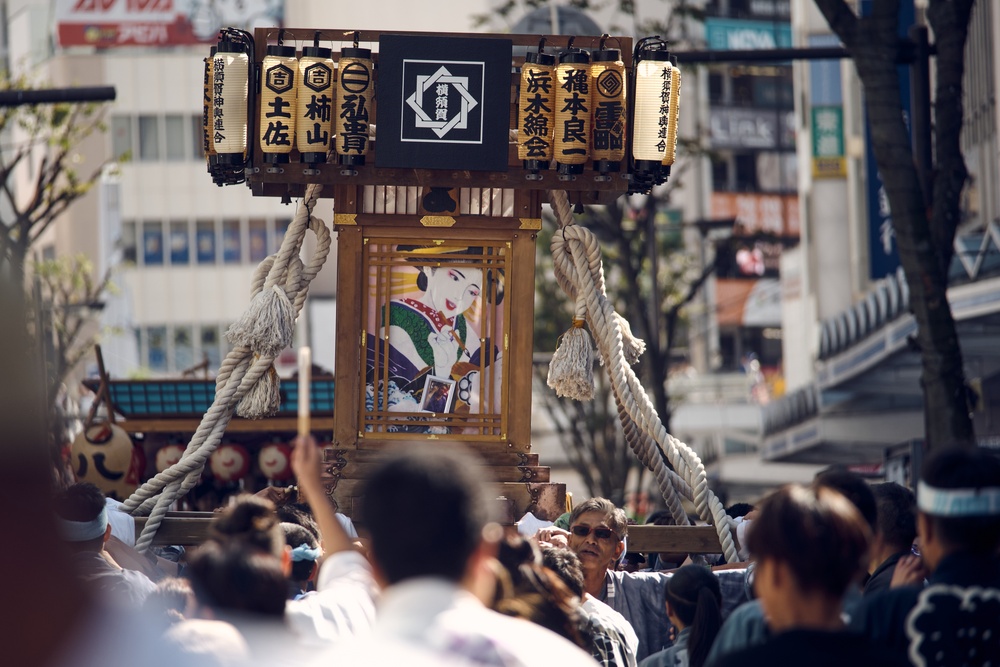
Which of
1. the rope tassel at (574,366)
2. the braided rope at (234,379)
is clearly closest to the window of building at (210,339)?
the braided rope at (234,379)

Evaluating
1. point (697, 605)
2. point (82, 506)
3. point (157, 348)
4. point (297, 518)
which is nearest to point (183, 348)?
point (157, 348)

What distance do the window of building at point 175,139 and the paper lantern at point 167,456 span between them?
36.9 metres

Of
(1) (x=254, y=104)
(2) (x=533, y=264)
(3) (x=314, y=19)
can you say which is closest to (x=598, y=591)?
(2) (x=533, y=264)

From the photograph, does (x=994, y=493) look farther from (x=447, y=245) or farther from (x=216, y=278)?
(x=216, y=278)

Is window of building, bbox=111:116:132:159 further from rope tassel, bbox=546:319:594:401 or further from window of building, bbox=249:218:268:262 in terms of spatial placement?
rope tassel, bbox=546:319:594:401

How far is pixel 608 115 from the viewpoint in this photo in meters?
7.84

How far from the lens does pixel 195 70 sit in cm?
5038

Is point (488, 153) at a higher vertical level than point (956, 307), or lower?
higher

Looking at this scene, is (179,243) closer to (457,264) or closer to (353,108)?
(457,264)

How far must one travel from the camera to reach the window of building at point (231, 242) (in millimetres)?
49531

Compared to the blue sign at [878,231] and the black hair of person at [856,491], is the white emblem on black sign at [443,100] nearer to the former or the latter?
the black hair of person at [856,491]

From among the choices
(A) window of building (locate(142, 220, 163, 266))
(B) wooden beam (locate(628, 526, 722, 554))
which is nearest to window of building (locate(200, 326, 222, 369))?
(A) window of building (locate(142, 220, 163, 266))

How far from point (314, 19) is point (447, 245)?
1774 inches

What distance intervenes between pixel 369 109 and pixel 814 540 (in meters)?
4.66
